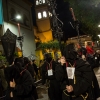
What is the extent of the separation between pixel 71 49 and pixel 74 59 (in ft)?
0.82

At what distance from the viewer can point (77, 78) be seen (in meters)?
3.91

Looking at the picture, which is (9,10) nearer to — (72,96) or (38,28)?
(72,96)

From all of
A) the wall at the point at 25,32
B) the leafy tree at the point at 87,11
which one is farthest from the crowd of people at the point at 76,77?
the wall at the point at 25,32

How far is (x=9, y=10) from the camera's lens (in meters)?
20.0

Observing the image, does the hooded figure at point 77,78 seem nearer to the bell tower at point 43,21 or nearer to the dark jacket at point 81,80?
the dark jacket at point 81,80

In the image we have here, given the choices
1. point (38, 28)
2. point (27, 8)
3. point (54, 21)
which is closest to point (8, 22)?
point (27, 8)

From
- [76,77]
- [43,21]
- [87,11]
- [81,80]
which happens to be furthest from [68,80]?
[43,21]

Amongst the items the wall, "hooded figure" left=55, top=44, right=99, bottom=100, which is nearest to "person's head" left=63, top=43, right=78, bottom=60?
"hooded figure" left=55, top=44, right=99, bottom=100

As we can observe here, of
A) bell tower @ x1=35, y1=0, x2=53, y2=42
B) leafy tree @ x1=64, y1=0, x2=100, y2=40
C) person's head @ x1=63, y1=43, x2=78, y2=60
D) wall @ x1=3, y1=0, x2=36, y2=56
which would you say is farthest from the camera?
bell tower @ x1=35, y1=0, x2=53, y2=42

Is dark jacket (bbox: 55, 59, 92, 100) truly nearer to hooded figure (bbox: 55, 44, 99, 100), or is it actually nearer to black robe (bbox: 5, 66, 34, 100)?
hooded figure (bbox: 55, 44, 99, 100)

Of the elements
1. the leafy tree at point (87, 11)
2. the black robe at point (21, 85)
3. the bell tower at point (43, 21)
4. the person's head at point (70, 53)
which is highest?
the bell tower at point (43, 21)

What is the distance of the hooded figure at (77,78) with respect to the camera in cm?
382

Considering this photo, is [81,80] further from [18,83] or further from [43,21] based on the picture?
[43,21]

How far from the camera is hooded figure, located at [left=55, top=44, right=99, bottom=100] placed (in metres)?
3.82
